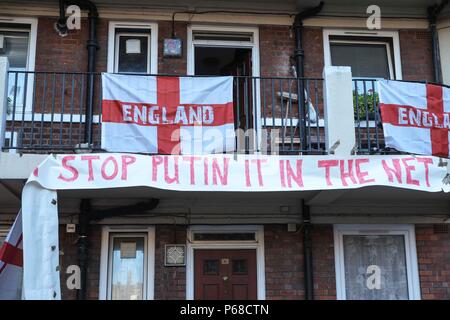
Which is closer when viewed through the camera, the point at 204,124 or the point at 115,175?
the point at 115,175

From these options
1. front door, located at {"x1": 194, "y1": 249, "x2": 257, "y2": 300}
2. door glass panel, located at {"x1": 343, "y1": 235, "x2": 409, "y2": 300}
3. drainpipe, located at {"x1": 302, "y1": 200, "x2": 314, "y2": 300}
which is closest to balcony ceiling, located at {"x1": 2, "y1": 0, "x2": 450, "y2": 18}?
drainpipe, located at {"x1": 302, "y1": 200, "x2": 314, "y2": 300}

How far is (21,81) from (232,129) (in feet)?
10.9

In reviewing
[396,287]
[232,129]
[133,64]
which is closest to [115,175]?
[232,129]

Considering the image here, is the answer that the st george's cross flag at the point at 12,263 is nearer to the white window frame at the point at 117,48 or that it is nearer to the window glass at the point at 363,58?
the white window frame at the point at 117,48

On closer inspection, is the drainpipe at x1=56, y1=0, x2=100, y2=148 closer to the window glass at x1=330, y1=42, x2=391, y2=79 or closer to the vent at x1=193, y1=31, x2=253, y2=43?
the vent at x1=193, y1=31, x2=253, y2=43

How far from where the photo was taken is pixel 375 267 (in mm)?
8336

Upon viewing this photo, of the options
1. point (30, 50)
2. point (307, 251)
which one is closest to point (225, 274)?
point (307, 251)

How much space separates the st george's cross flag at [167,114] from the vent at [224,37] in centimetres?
168

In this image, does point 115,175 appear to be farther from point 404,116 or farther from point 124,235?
point 404,116

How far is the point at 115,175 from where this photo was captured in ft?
22.3

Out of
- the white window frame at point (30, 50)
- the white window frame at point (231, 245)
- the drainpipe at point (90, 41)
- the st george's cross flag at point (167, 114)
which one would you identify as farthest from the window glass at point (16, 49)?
the white window frame at point (231, 245)

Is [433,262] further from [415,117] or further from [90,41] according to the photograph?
[90,41]

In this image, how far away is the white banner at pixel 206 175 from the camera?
648cm

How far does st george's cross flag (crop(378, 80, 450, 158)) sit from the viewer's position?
751cm
